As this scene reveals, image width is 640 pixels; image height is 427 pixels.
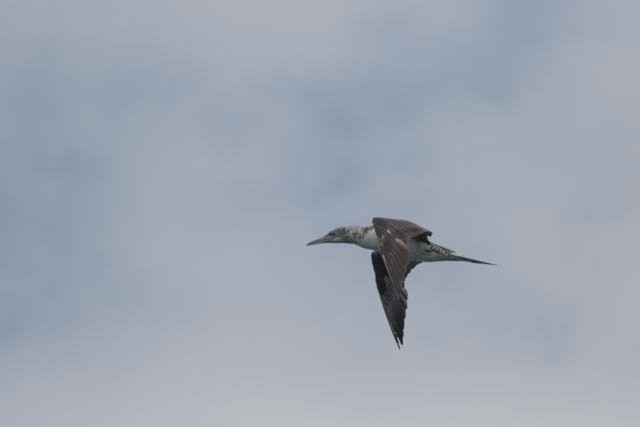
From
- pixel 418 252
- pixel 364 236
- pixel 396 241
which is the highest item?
pixel 364 236

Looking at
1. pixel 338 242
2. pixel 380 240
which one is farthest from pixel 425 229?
pixel 338 242

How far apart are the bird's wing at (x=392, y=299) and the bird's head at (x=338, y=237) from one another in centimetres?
166

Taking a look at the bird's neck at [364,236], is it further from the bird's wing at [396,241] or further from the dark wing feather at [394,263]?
the bird's wing at [396,241]

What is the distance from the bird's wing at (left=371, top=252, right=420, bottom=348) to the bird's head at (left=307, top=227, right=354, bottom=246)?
1.66 meters

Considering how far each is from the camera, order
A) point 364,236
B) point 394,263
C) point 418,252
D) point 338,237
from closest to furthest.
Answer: point 394,263, point 418,252, point 364,236, point 338,237

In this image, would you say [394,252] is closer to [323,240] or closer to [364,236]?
[364,236]

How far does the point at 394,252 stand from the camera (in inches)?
1345

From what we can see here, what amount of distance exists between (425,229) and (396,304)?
9.35ft

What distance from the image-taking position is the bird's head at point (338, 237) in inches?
1582

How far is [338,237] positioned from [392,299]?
4209 mm

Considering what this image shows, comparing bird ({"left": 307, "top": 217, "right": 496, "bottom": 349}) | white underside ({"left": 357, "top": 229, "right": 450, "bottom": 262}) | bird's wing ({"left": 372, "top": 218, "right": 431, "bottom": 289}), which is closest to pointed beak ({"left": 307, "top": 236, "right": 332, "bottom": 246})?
bird ({"left": 307, "top": 217, "right": 496, "bottom": 349})

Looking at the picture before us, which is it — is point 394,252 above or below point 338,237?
below

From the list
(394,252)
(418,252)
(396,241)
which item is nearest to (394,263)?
(394,252)

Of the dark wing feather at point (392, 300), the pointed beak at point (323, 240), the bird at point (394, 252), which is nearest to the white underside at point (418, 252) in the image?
the bird at point (394, 252)
